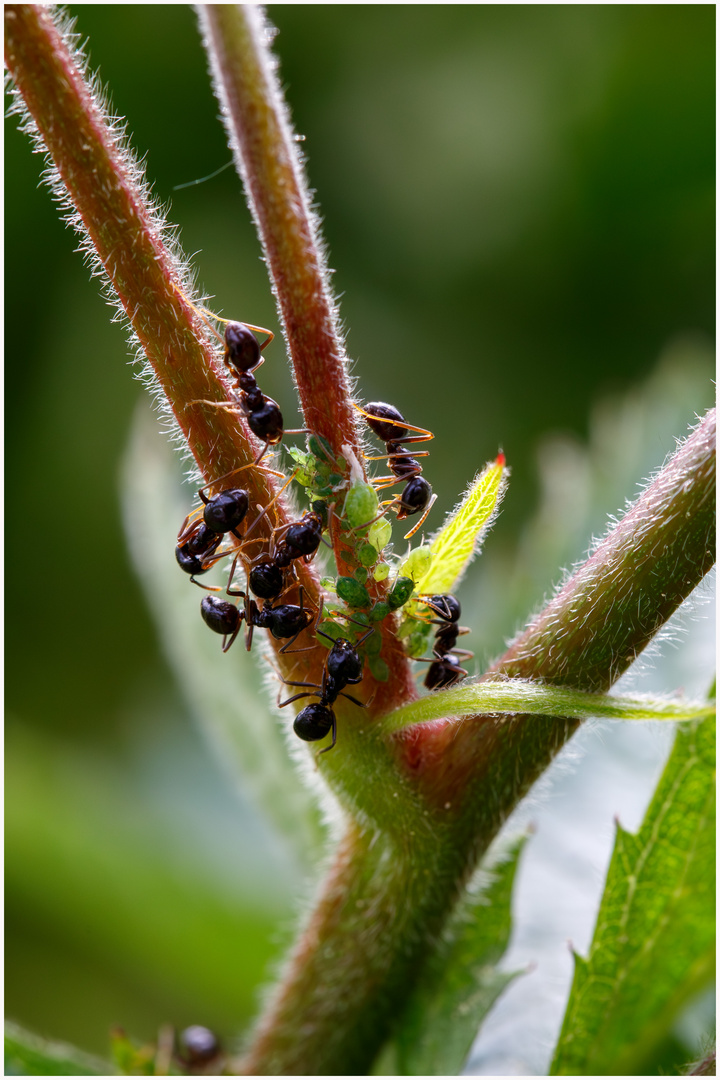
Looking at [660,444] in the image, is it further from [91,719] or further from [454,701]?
[91,719]

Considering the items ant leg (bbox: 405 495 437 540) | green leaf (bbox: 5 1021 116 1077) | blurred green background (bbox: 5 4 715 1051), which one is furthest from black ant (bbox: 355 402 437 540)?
blurred green background (bbox: 5 4 715 1051)

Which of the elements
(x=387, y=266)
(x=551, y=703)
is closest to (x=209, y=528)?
(x=551, y=703)

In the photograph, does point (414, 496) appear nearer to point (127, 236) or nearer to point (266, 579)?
point (266, 579)

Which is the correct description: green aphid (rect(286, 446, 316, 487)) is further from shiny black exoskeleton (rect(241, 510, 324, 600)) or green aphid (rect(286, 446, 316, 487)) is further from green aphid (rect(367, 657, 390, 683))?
green aphid (rect(367, 657, 390, 683))

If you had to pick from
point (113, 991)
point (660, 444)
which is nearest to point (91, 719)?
point (113, 991)

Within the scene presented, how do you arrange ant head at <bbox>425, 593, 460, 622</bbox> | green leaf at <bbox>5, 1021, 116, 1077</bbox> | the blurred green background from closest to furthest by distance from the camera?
ant head at <bbox>425, 593, 460, 622</bbox> < green leaf at <bbox>5, 1021, 116, 1077</bbox> < the blurred green background

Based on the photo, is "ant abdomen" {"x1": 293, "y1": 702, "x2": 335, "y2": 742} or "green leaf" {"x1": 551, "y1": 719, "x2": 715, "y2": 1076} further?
"green leaf" {"x1": 551, "y1": 719, "x2": 715, "y2": 1076}

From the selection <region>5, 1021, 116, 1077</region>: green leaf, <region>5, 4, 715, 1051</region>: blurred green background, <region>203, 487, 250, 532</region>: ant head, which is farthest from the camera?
<region>5, 4, 715, 1051</region>: blurred green background
